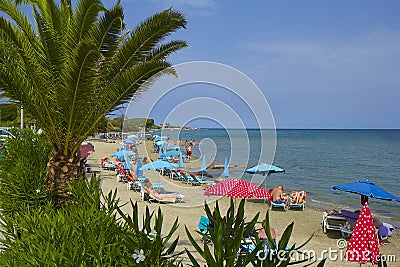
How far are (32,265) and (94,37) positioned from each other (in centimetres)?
428

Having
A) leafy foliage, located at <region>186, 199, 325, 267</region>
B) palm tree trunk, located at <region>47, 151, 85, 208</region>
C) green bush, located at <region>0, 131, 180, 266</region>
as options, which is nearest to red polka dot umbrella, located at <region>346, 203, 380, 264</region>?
green bush, located at <region>0, 131, 180, 266</region>

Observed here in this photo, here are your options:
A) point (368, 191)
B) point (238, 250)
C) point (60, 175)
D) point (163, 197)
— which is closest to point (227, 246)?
point (238, 250)

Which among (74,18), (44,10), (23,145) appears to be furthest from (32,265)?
(23,145)

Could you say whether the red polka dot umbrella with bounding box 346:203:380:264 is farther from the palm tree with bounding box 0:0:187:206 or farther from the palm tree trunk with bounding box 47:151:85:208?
the palm tree trunk with bounding box 47:151:85:208

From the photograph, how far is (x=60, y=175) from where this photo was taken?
6.64 meters

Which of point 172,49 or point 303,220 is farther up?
point 172,49

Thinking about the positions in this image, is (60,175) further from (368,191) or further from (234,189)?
(368,191)

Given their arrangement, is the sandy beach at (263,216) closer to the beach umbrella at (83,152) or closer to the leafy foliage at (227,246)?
the beach umbrella at (83,152)

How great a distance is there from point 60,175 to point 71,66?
2088mm

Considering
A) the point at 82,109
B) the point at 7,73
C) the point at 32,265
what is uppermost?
the point at 7,73

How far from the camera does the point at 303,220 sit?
1437cm

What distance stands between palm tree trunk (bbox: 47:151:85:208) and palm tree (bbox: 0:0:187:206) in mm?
17

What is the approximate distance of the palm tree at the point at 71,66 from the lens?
5.86m

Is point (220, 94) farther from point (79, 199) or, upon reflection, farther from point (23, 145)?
point (79, 199)
